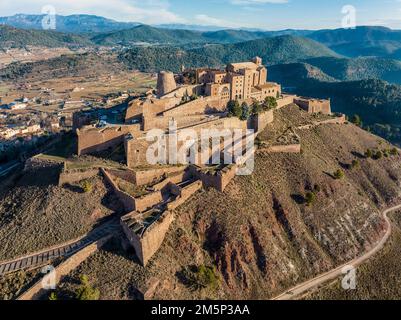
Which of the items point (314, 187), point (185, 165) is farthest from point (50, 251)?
point (314, 187)

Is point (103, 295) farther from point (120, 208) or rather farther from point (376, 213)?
point (376, 213)

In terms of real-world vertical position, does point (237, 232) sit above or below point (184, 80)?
below

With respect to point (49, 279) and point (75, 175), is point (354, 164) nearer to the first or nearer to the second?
point (75, 175)

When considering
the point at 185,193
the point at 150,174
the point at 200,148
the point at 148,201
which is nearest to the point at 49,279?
the point at 148,201

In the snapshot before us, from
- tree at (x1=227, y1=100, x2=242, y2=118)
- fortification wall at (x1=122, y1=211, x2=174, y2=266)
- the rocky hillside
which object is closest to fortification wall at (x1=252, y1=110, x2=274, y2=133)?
the rocky hillside

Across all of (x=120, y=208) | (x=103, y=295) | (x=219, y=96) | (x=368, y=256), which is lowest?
(x=368, y=256)

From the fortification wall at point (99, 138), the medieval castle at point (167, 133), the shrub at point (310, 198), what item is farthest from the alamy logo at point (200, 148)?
the shrub at point (310, 198)

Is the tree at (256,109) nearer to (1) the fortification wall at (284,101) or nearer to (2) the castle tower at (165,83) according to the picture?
(1) the fortification wall at (284,101)
